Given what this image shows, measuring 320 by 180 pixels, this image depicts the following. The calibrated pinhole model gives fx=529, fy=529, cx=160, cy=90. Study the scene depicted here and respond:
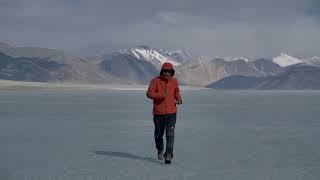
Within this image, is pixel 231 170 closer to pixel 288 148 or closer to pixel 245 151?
pixel 245 151

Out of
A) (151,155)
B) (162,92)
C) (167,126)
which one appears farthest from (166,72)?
(151,155)

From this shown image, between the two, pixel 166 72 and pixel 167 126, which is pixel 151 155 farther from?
pixel 166 72

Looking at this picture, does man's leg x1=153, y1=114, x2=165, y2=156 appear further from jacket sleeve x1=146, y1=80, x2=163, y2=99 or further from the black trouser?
jacket sleeve x1=146, y1=80, x2=163, y2=99

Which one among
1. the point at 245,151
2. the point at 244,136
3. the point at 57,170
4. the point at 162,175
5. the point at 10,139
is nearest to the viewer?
the point at 162,175

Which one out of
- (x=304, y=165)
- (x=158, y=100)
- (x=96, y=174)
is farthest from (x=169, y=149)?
(x=304, y=165)

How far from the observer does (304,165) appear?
442 inches

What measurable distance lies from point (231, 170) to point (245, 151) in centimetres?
329

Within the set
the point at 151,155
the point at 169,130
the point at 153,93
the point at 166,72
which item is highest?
the point at 166,72

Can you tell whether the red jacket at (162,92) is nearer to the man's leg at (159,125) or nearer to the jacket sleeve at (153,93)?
the jacket sleeve at (153,93)

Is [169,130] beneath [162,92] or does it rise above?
beneath

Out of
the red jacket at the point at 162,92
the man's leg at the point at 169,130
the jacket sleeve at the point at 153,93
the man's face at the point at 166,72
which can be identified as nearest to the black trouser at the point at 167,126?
the man's leg at the point at 169,130

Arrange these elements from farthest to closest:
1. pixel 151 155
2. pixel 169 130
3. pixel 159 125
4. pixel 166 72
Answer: pixel 151 155 < pixel 159 125 < pixel 169 130 < pixel 166 72

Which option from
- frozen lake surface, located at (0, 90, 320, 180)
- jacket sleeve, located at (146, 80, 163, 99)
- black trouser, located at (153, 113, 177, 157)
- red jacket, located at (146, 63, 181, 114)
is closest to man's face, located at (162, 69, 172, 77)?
red jacket, located at (146, 63, 181, 114)

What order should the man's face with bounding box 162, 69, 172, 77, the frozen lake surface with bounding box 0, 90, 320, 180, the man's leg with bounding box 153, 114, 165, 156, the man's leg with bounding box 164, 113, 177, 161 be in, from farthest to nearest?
the man's leg with bounding box 153, 114, 165, 156
the man's leg with bounding box 164, 113, 177, 161
the man's face with bounding box 162, 69, 172, 77
the frozen lake surface with bounding box 0, 90, 320, 180
